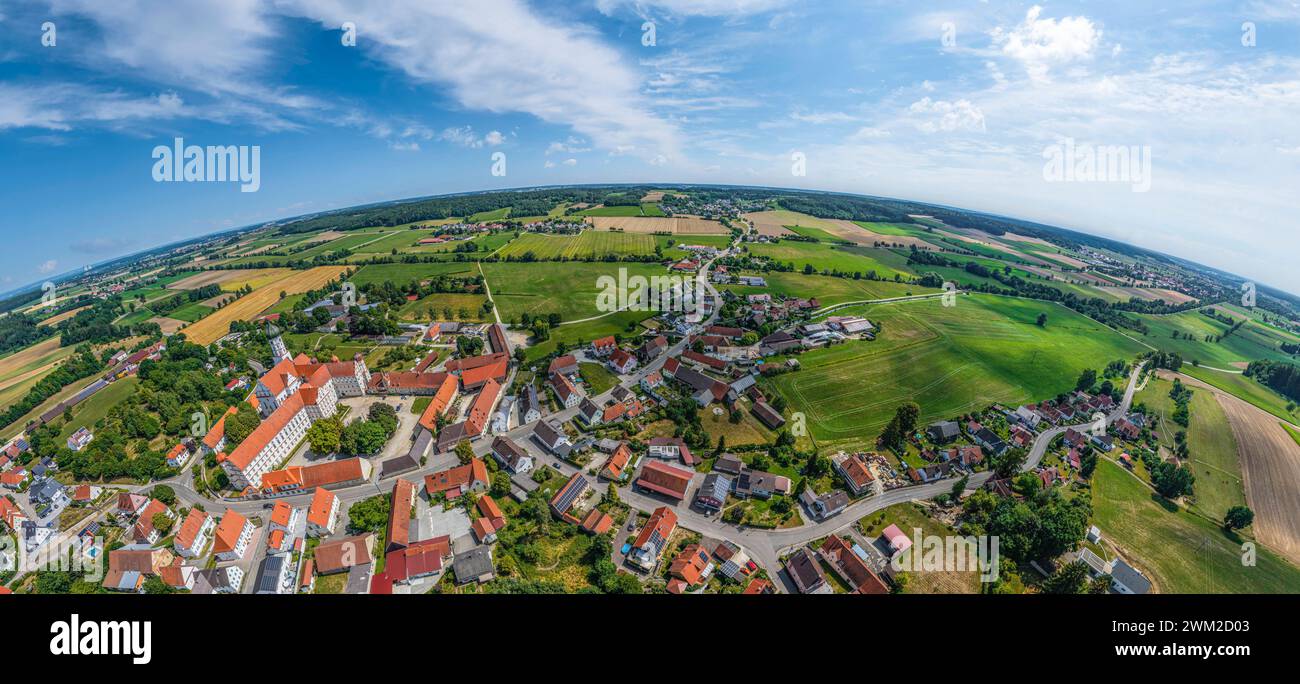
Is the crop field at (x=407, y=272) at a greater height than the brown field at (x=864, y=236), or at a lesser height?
lesser

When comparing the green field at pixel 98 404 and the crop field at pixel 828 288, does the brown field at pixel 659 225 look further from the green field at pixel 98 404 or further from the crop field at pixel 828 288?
the green field at pixel 98 404

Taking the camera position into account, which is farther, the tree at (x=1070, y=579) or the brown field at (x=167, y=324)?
the brown field at (x=167, y=324)

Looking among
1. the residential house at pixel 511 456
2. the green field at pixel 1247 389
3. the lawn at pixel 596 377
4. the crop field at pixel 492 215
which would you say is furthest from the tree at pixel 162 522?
the crop field at pixel 492 215

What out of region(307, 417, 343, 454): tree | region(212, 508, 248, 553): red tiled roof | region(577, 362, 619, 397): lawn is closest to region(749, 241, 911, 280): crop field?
region(577, 362, 619, 397): lawn

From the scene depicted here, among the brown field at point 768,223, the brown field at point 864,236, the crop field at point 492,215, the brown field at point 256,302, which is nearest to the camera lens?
the brown field at point 256,302
